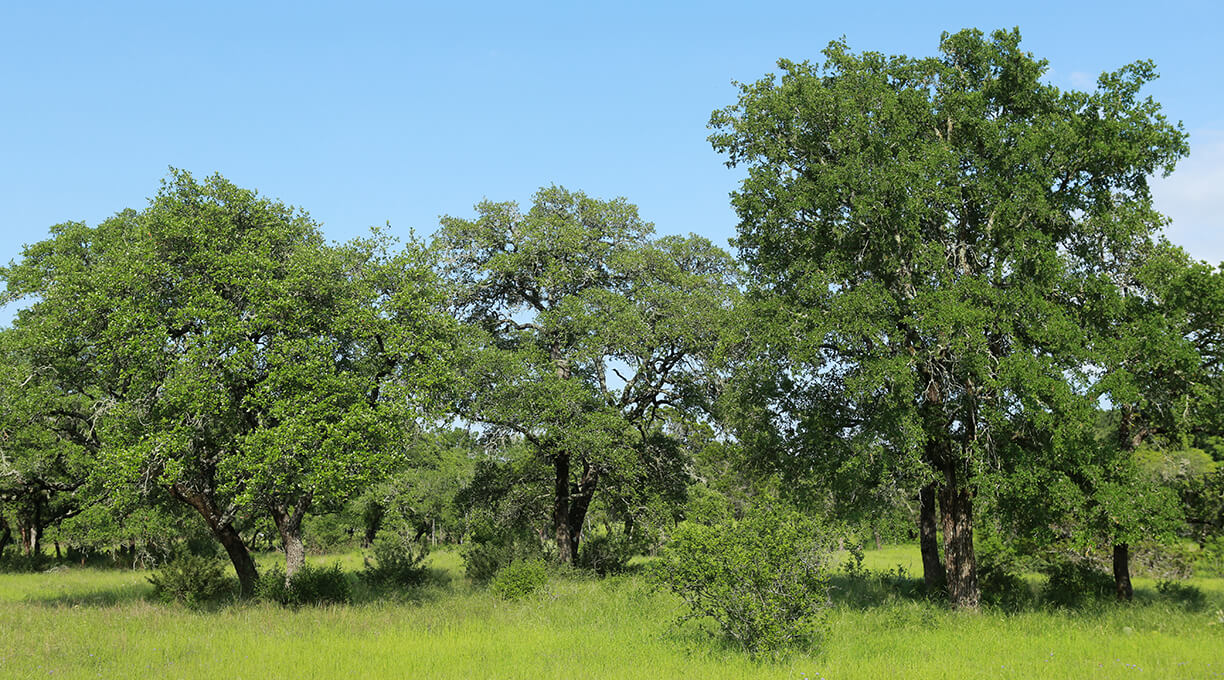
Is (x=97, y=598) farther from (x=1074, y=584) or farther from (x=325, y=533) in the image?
(x=325, y=533)

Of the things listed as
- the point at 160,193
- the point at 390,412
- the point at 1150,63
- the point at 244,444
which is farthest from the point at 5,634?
the point at 1150,63

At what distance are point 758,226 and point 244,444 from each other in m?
14.4

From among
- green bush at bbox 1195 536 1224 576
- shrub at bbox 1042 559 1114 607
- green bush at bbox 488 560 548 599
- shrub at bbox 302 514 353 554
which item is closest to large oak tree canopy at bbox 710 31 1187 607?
shrub at bbox 1042 559 1114 607

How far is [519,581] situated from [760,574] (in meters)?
11.5

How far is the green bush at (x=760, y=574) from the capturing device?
46.0ft

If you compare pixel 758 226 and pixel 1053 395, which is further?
pixel 758 226

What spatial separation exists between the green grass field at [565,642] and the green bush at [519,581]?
118 cm

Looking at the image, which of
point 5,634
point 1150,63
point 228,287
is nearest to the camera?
point 5,634

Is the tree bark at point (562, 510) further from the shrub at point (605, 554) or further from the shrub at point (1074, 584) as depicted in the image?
the shrub at point (1074, 584)

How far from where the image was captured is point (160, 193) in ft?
70.7

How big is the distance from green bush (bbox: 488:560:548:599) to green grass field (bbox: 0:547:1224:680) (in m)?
1.18

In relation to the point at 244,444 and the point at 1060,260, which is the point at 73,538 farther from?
the point at 1060,260

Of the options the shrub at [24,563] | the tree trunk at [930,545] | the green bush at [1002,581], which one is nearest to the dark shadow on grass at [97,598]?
the shrub at [24,563]

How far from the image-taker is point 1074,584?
866 inches
